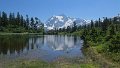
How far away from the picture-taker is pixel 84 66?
3406 centimetres

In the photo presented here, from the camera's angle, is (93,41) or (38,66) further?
(93,41)

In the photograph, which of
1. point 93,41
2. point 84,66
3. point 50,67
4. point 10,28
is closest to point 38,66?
point 50,67

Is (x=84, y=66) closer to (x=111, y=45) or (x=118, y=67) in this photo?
(x=118, y=67)

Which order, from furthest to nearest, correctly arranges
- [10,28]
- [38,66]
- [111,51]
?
[10,28] < [111,51] < [38,66]

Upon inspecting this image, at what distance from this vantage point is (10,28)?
18375 cm

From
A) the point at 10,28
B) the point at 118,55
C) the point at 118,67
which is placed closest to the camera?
the point at 118,67

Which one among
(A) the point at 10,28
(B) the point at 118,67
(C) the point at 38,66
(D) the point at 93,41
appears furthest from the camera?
(A) the point at 10,28

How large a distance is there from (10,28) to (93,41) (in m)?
122

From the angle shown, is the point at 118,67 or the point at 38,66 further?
the point at 38,66

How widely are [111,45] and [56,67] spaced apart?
14.5m

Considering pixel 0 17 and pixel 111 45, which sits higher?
pixel 0 17

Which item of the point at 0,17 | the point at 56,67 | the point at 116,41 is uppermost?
the point at 0,17

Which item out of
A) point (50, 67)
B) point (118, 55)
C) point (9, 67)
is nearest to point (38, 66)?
point (50, 67)

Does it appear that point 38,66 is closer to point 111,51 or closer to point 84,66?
point 84,66
